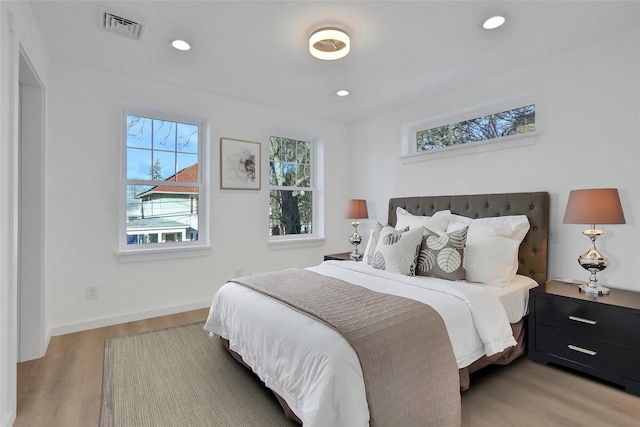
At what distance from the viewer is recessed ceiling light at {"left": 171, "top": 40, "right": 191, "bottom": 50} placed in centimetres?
252

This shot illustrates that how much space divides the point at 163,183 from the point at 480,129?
135 inches

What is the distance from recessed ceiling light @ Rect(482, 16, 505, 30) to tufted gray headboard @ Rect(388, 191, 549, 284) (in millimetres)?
1404

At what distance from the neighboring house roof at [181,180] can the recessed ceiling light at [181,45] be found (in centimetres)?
140

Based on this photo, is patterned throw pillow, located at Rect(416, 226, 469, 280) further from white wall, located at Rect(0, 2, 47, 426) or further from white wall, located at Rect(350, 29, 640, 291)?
white wall, located at Rect(0, 2, 47, 426)

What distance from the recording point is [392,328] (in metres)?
1.58

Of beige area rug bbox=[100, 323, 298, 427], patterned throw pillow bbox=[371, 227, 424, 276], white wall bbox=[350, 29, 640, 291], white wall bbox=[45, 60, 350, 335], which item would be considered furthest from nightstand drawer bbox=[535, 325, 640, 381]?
white wall bbox=[45, 60, 350, 335]

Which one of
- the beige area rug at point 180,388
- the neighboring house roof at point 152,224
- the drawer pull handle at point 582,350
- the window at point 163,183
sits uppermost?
the window at point 163,183

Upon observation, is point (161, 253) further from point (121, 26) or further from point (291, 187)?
point (121, 26)

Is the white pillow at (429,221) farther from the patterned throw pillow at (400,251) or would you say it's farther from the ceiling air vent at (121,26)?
the ceiling air vent at (121,26)

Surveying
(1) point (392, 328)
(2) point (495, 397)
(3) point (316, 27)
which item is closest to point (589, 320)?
(2) point (495, 397)

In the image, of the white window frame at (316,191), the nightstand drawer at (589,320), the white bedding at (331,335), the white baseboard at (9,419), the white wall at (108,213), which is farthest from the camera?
the white window frame at (316,191)

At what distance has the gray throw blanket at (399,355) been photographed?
1426 millimetres

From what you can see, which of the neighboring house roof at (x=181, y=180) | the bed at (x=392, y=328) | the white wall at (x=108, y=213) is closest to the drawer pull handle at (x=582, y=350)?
the bed at (x=392, y=328)

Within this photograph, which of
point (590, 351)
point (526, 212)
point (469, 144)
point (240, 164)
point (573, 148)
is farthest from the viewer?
point (240, 164)
